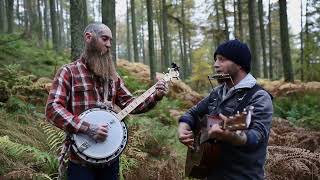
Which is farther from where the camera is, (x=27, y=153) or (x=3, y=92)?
(x=3, y=92)

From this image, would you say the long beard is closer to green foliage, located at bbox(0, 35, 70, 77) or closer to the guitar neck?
the guitar neck

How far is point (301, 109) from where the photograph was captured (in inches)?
524

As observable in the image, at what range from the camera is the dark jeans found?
4082 millimetres

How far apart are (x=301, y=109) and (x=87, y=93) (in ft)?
34.1

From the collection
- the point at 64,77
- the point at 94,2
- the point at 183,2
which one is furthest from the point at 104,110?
the point at 94,2

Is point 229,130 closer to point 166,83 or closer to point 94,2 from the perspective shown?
point 166,83

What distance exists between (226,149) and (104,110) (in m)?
1.37

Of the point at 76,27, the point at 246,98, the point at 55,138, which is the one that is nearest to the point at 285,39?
the point at 76,27

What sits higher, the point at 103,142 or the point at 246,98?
the point at 246,98

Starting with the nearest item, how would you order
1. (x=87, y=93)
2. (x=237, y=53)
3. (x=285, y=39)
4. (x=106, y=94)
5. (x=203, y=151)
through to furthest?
(x=203, y=151), (x=237, y=53), (x=87, y=93), (x=106, y=94), (x=285, y=39)

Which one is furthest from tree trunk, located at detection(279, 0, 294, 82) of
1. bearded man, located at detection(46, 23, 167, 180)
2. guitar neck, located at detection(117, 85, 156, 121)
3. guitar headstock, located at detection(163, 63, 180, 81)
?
bearded man, located at detection(46, 23, 167, 180)

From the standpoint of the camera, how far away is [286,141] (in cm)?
820

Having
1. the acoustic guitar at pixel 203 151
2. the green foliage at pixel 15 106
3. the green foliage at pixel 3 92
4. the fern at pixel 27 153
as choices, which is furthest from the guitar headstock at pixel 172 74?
the green foliage at pixel 3 92

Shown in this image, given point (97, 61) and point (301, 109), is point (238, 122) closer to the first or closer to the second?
point (97, 61)
